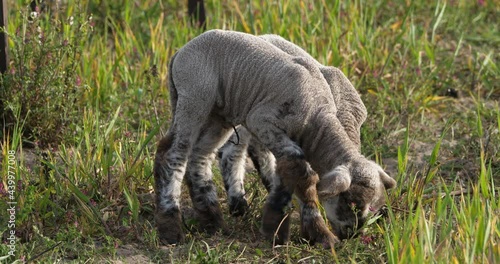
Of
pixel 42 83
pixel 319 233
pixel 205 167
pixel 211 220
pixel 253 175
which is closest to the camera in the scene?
pixel 319 233

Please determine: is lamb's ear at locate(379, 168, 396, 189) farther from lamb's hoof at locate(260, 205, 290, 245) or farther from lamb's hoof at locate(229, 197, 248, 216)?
lamb's hoof at locate(229, 197, 248, 216)

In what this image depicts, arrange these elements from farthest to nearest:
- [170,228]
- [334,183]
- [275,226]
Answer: [170,228], [275,226], [334,183]

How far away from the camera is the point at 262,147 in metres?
6.34

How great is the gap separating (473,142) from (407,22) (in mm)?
2429

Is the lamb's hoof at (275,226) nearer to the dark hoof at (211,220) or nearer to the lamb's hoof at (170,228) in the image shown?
the dark hoof at (211,220)

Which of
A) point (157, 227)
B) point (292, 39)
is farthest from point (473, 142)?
point (157, 227)

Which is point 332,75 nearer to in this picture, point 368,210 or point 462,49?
point 368,210

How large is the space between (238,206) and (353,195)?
114 cm

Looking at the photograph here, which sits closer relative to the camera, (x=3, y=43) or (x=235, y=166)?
(x=235, y=166)

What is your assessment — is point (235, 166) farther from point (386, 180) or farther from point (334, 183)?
point (334, 183)

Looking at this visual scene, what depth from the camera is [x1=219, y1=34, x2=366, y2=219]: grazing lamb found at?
5.78m

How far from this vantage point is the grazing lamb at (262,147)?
18.9 feet

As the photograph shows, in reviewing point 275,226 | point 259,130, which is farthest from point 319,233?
point 259,130

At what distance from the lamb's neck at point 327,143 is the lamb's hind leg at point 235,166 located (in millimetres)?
769
